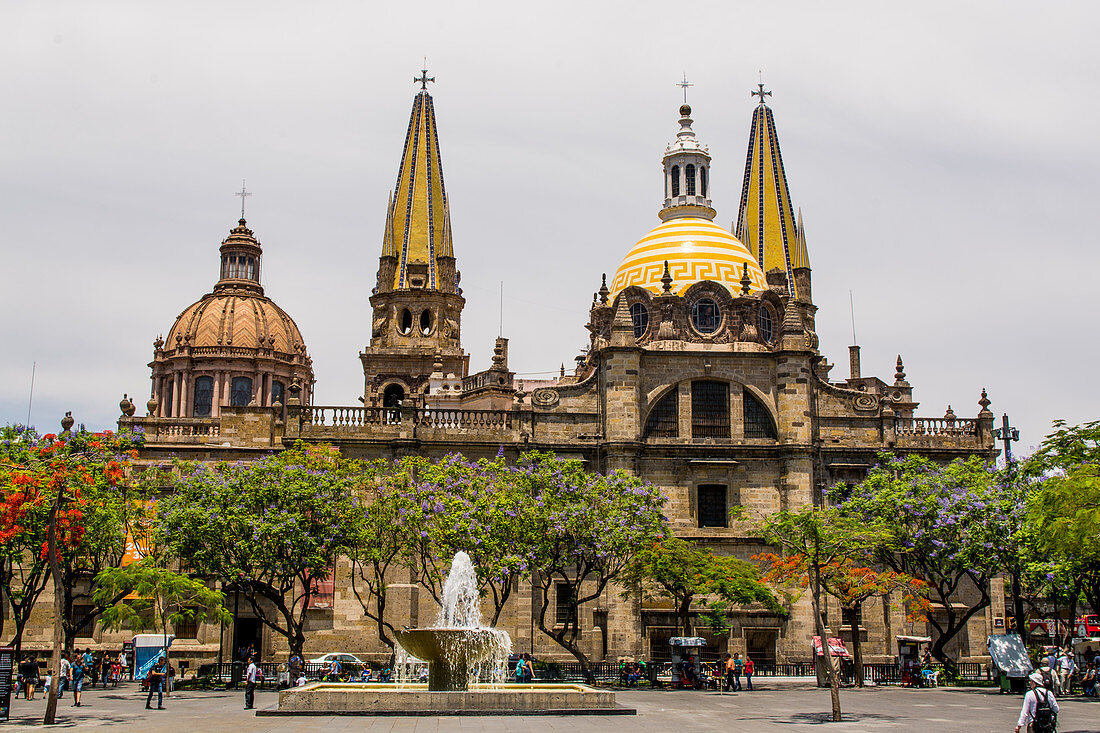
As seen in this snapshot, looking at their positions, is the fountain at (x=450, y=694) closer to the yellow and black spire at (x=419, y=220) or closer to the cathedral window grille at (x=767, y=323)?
the cathedral window grille at (x=767, y=323)

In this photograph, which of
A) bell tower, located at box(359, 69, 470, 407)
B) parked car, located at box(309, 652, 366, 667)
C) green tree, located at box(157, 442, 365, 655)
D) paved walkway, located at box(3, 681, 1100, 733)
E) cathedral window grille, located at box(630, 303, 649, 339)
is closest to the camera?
paved walkway, located at box(3, 681, 1100, 733)

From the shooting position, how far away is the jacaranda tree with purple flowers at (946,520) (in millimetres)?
37656

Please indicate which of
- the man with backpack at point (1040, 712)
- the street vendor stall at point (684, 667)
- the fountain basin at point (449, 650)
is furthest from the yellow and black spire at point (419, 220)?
the man with backpack at point (1040, 712)

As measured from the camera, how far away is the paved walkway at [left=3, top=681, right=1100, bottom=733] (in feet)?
75.1

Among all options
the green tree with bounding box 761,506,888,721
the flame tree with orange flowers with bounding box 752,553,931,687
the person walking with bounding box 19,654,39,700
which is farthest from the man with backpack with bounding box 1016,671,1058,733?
the person walking with bounding box 19,654,39,700

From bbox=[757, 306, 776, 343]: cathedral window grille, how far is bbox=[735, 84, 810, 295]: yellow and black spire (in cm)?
1674

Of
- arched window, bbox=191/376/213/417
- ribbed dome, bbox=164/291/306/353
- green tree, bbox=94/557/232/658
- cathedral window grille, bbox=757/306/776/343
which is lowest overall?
green tree, bbox=94/557/232/658

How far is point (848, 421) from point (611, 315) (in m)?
12.3

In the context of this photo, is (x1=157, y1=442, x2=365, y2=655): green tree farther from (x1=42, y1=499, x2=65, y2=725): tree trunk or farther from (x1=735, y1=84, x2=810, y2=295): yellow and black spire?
(x1=735, y1=84, x2=810, y2=295): yellow and black spire

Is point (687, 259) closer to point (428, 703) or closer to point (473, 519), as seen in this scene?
point (473, 519)

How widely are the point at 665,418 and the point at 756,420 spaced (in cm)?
413

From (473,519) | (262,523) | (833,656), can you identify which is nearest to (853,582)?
(833,656)

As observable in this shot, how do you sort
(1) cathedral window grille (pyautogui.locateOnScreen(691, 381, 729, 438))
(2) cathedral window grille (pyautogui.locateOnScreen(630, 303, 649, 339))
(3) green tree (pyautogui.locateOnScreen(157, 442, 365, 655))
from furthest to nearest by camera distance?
1. (2) cathedral window grille (pyautogui.locateOnScreen(630, 303, 649, 339))
2. (1) cathedral window grille (pyautogui.locateOnScreen(691, 381, 729, 438))
3. (3) green tree (pyautogui.locateOnScreen(157, 442, 365, 655))

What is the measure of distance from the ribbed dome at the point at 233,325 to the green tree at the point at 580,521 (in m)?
46.0
